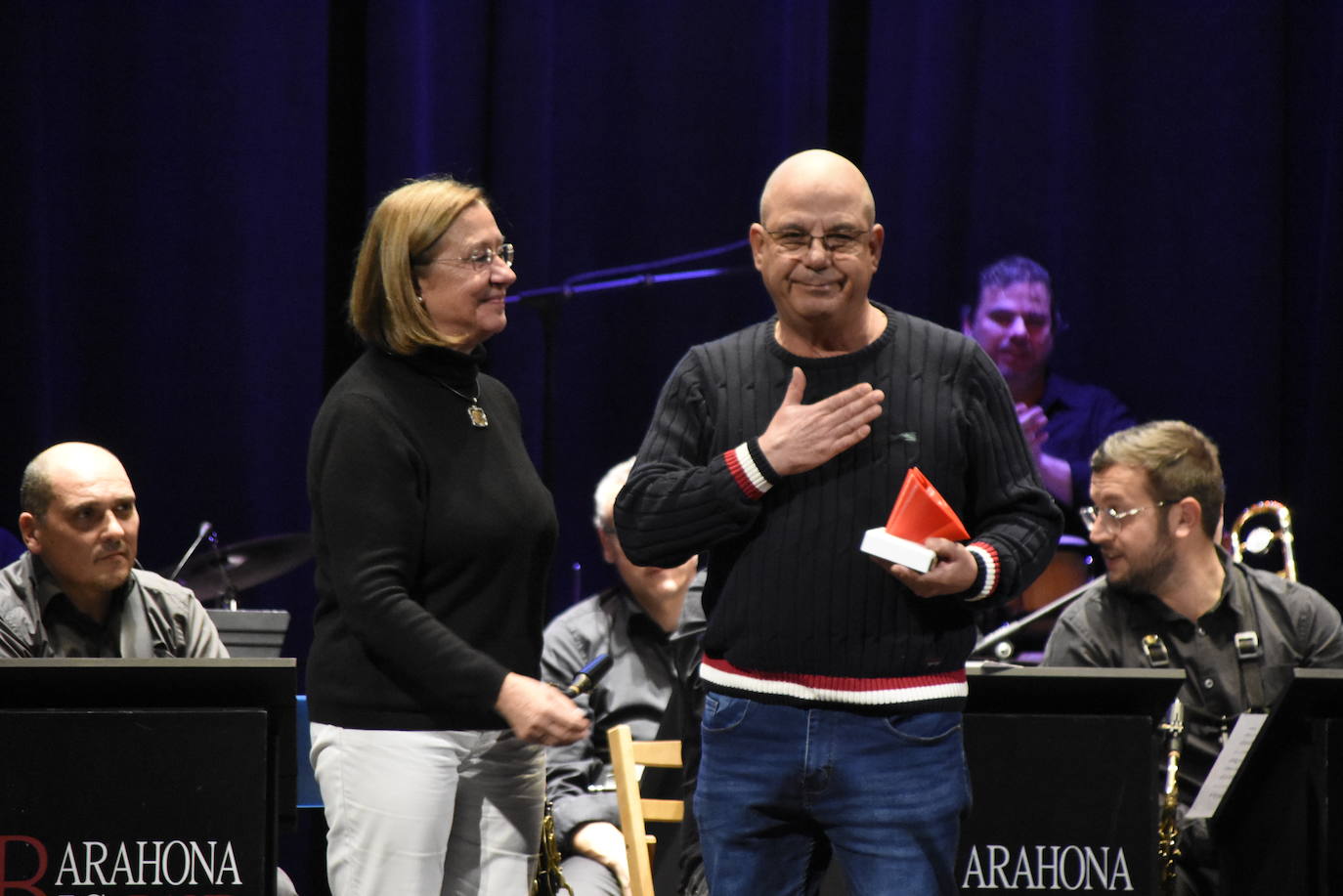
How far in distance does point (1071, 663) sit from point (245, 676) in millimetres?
1776

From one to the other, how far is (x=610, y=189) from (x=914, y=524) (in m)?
3.08

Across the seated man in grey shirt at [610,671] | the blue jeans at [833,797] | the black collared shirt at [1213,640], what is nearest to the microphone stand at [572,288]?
the seated man in grey shirt at [610,671]

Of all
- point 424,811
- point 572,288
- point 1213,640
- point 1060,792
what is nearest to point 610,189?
point 572,288

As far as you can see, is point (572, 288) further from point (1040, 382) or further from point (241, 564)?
point (1040, 382)

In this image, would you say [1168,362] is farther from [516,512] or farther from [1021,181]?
[516,512]

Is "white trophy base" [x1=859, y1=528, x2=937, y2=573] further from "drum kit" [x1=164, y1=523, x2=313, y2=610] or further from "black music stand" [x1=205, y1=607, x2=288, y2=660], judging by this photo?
"drum kit" [x1=164, y1=523, x2=313, y2=610]

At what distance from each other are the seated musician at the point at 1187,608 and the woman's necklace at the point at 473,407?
5.53 feet

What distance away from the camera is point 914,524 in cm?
201

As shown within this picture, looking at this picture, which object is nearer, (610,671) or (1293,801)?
(1293,801)

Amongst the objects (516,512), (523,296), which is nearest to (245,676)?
(516,512)

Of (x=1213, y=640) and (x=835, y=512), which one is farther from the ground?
(x=835, y=512)

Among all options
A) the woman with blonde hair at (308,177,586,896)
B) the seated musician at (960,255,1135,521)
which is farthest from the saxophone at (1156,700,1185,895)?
the woman with blonde hair at (308,177,586,896)

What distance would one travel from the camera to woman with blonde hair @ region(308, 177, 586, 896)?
87.4 inches

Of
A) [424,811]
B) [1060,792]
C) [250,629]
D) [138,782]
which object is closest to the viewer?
[424,811]
